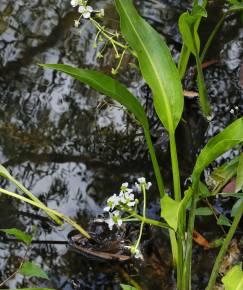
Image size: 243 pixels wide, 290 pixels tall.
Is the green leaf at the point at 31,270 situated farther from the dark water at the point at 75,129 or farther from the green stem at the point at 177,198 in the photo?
the green stem at the point at 177,198

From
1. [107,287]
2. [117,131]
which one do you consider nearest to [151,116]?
[117,131]

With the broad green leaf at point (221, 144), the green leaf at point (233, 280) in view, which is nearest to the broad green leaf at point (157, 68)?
the broad green leaf at point (221, 144)

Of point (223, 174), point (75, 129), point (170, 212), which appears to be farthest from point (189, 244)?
point (75, 129)

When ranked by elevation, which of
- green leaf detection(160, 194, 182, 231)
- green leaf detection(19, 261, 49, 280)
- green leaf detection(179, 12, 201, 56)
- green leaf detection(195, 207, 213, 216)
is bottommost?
green leaf detection(19, 261, 49, 280)

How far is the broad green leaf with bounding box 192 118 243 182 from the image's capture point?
1.20 m

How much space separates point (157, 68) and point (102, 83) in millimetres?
166

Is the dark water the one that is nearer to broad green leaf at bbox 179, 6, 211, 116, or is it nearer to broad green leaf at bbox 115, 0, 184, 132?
broad green leaf at bbox 179, 6, 211, 116

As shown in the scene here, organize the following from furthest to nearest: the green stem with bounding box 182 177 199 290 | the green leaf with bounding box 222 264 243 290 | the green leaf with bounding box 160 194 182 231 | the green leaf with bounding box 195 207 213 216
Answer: the green leaf with bounding box 195 207 213 216 → the green stem with bounding box 182 177 199 290 → the green leaf with bounding box 222 264 243 290 → the green leaf with bounding box 160 194 182 231

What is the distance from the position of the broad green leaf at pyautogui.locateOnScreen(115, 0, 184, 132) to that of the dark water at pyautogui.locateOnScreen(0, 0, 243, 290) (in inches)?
17.7

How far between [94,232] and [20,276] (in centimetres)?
26

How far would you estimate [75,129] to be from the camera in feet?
6.53

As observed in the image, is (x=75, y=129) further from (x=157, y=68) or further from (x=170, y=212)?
(x=170, y=212)

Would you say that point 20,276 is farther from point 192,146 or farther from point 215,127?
point 215,127

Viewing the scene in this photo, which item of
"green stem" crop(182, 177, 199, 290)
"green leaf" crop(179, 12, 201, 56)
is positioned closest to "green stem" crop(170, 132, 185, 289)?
"green stem" crop(182, 177, 199, 290)
